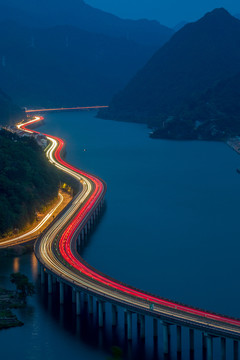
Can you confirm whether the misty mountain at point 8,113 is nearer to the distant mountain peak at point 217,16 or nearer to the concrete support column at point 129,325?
the distant mountain peak at point 217,16

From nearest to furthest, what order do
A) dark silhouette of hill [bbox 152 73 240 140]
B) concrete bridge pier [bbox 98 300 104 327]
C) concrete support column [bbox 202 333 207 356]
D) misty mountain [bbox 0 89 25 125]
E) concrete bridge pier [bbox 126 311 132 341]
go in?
1. concrete support column [bbox 202 333 207 356]
2. concrete bridge pier [bbox 126 311 132 341]
3. concrete bridge pier [bbox 98 300 104 327]
4. dark silhouette of hill [bbox 152 73 240 140]
5. misty mountain [bbox 0 89 25 125]

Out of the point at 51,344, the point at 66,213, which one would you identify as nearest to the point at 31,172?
the point at 66,213

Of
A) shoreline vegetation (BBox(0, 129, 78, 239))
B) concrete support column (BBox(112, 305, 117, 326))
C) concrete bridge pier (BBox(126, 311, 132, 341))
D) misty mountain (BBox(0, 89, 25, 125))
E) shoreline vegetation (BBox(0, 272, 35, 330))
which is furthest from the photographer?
misty mountain (BBox(0, 89, 25, 125))

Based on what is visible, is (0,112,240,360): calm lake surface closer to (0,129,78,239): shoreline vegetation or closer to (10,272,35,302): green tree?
(10,272,35,302): green tree

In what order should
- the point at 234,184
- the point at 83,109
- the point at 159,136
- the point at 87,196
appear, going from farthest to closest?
the point at 83,109
the point at 159,136
the point at 234,184
the point at 87,196

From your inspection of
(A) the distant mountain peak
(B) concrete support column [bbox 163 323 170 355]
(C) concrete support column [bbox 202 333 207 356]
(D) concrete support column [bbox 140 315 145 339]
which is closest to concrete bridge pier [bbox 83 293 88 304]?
(D) concrete support column [bbox 140 315 145 339]

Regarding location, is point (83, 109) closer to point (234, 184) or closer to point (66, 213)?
point (234, 184)
